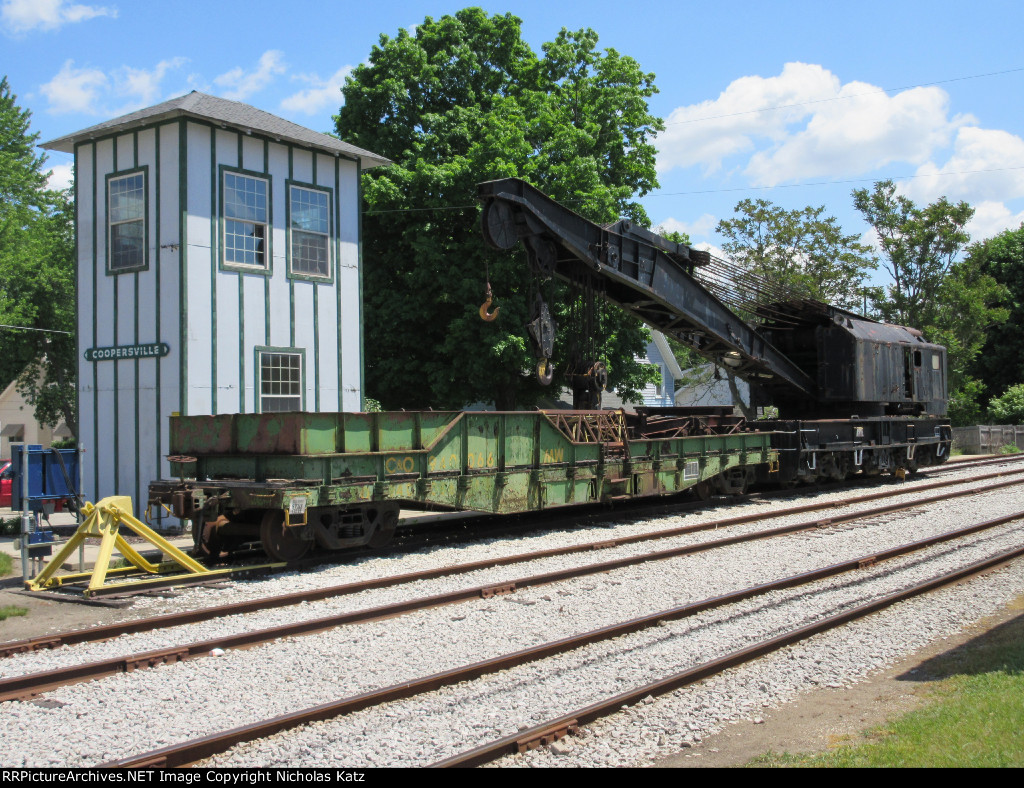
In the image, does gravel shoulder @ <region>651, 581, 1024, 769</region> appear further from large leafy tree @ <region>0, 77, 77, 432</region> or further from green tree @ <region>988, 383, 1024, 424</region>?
green tree @ <region>988, 383, 1024, 424</region>

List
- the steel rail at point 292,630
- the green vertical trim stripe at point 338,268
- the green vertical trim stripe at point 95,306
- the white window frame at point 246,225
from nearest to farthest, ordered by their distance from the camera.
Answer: the steel rail at point 292,630
the white window frame at point 246,225
the green vertical trim stripe at point 95,306
the green vertical trim stripe at point 338,268

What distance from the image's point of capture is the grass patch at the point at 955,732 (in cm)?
459

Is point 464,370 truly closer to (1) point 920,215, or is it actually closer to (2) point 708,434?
(2) point 708,434

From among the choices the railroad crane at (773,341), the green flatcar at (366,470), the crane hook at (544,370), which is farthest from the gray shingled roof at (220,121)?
the crane hook at (544,370)

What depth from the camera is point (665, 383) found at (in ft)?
136

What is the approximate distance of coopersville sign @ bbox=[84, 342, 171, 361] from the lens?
49.0 ft

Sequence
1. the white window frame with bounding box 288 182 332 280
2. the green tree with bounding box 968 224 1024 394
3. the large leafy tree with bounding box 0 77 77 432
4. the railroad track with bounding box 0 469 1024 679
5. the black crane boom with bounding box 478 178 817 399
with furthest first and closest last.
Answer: the green tree with bounding box 968 224 1024 394 → the large leafy tree with bounding box 0 77 77 432 → the white window frame with bounding box 288 182 332 280 → the black crane boom with bounding box 478 178 817 399 → the railroad track with bounding box 0 469 1024 679

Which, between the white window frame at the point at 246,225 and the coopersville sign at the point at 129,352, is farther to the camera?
the white window frame at the point at 246,225

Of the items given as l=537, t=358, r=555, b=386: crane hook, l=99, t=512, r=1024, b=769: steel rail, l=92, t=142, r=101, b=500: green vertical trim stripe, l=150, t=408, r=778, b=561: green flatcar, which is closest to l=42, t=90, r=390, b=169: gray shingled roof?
l=92, t=142, r=101, b=500: green vertical trim stripe

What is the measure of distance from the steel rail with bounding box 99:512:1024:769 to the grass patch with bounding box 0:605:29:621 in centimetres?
418

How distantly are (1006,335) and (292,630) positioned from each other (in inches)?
2132

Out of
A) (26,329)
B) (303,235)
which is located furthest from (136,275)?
(26,329)

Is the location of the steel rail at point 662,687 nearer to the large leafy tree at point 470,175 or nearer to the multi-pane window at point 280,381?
the multi-pane window at point 280,381
